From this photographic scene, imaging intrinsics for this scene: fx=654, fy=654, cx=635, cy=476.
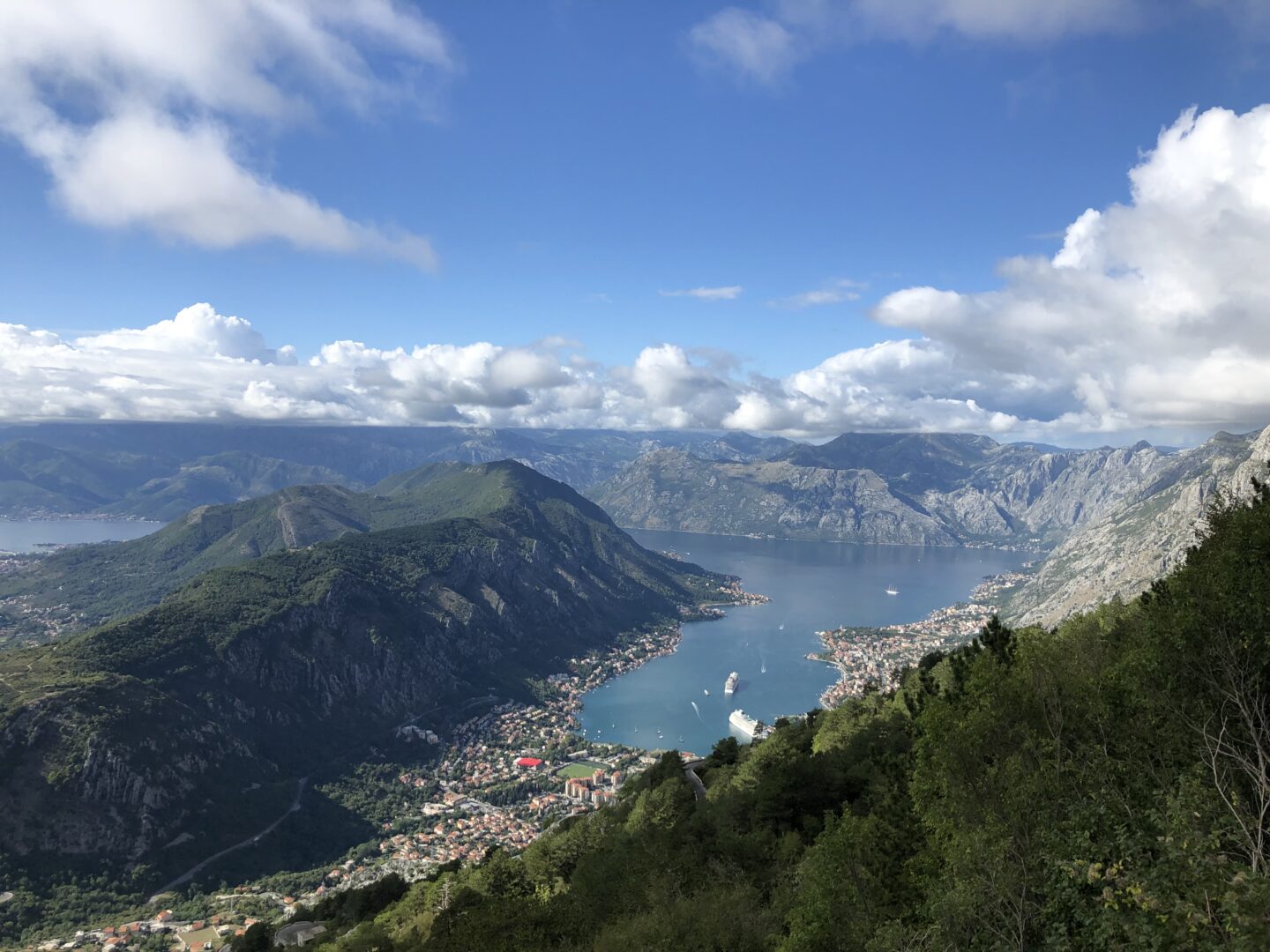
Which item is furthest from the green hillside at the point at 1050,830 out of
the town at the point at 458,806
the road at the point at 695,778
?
the town at the point at 458,806

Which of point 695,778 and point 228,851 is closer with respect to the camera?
point 695,778

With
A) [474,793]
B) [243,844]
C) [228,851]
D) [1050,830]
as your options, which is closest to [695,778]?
[1050,830]

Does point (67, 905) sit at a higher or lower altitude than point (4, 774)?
lower

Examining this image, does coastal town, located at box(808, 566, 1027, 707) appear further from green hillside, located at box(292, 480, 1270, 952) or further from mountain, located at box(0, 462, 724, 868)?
green hillside, located at box(292, 480, 1270, 952)

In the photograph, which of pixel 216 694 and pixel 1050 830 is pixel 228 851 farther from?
pixel 1050 830

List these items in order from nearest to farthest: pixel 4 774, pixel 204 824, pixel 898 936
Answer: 1. pixel 898 936
2. pixel 4 774
3. pixel 204 824

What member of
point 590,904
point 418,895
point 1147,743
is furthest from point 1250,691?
point 418,895

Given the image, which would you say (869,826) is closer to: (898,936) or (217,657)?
(898,936)
